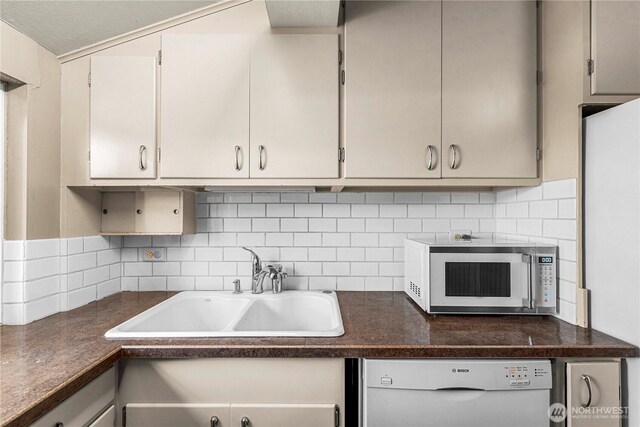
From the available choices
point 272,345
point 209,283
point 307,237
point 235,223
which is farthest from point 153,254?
point 272,345

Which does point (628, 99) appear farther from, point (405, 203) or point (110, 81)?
point (110, 81)

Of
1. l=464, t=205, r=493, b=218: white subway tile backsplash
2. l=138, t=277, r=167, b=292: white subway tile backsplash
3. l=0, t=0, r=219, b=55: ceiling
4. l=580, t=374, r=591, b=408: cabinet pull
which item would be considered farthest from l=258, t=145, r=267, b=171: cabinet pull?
l=580, t=374, r=591, b=408: cabinet pull

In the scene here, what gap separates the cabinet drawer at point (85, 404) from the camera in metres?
0.92

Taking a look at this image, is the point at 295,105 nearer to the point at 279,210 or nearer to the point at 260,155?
the point at 260,155

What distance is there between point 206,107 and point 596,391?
1868 millimetres

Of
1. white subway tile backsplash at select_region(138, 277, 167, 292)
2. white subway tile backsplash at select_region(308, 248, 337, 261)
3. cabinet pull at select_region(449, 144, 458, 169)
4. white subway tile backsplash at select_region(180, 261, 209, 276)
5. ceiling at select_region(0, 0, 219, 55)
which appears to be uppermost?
ceiling at select_region(0, 0, 219, 55)

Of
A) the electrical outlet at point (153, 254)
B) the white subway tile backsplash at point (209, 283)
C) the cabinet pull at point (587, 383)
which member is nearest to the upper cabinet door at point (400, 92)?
the cabinet pull at point (587, 383)

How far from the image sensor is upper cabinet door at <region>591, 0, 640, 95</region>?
132 cm


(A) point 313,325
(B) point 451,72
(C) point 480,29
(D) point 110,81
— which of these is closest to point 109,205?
(D) point 110,81

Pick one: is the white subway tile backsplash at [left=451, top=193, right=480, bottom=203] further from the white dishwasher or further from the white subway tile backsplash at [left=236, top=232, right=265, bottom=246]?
the white subway tile backsplash at [left=236, top=232, right=265, bottom=246]

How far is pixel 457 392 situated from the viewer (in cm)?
118

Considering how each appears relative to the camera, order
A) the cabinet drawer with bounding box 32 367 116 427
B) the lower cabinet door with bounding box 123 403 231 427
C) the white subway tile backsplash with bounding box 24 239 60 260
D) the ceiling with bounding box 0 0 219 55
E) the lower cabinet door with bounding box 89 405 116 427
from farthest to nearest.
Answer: the white subway tile backsplash with bounding box 24 239 60 260 → the ceiling with bounding box 0 0 219 55 → the lower cabinet door with bounding box 123 403 231 427 → the lower cabinet door with bounding box 89 405 116 427 → the cabinet drawer with bounding box 32 367 116 427

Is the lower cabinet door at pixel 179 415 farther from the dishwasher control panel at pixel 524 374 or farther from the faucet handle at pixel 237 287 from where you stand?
the dishwasher control panel at pixel 524 374

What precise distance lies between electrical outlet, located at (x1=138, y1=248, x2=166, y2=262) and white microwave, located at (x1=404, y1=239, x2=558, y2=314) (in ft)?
4.69
